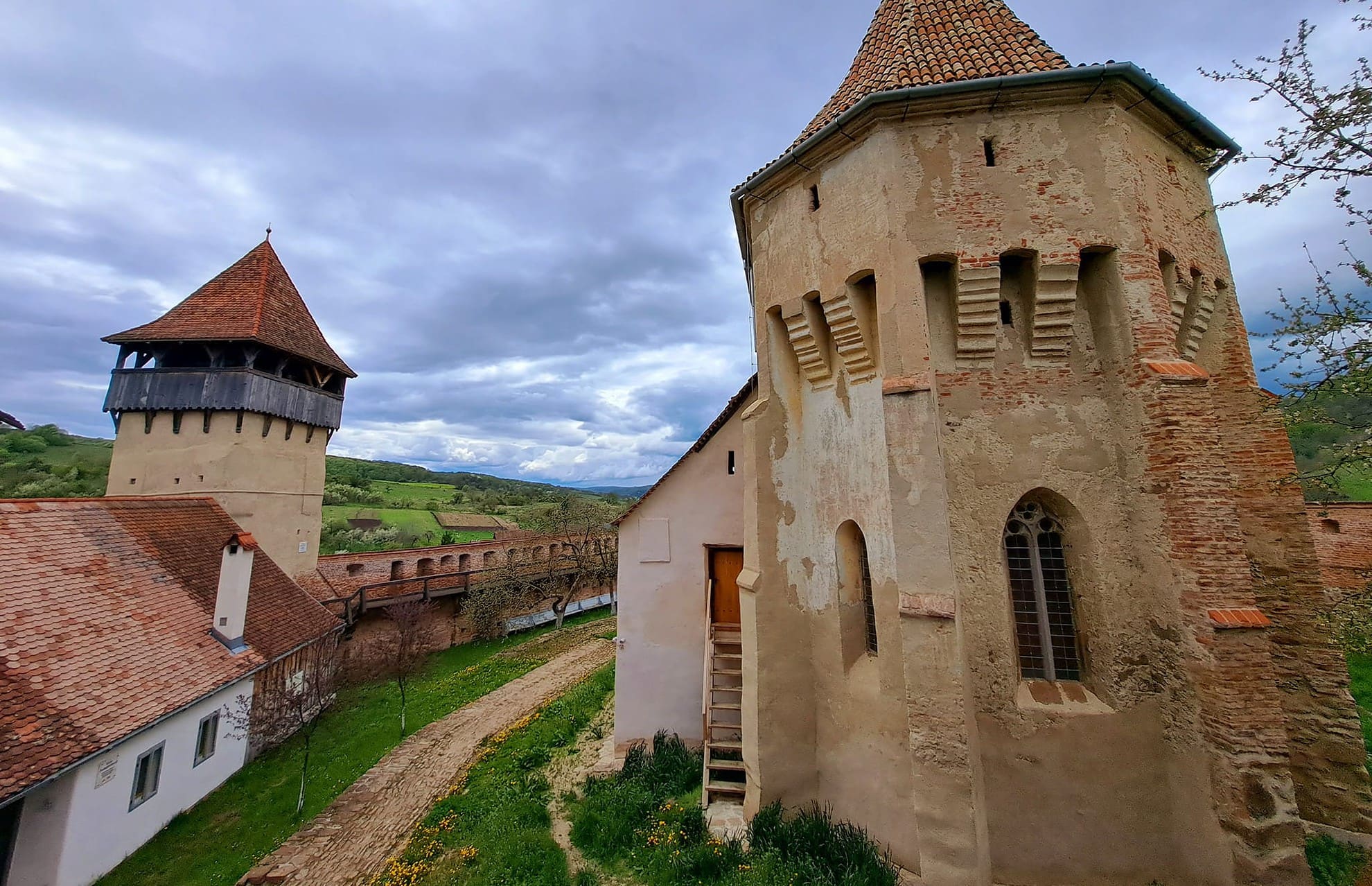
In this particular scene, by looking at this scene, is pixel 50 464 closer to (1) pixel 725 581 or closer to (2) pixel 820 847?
(1) pixel 725 581

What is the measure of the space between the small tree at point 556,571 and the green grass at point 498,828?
10.6 m

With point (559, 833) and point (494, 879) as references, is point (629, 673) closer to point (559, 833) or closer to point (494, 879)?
point (559, 833)

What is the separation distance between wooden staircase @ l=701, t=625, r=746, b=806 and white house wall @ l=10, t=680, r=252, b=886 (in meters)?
9.25

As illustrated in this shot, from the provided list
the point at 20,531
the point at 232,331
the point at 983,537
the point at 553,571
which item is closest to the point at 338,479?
the point at 553,571

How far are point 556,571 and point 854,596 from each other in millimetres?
21753

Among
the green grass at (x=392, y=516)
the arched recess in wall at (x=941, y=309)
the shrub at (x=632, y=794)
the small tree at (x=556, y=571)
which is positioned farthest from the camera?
the green grass at (x=392, y=516)

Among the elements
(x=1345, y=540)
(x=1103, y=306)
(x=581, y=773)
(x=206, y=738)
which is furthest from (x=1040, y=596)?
(x=1345, y=540)

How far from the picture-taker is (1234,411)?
24.3 feet

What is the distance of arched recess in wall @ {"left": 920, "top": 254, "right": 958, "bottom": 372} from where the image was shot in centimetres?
674

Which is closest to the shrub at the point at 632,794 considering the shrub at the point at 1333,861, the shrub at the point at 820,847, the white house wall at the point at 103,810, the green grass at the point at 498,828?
the green grass at the point at 498,828

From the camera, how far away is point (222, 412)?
16.8 meters

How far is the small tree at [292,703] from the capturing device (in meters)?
11.5

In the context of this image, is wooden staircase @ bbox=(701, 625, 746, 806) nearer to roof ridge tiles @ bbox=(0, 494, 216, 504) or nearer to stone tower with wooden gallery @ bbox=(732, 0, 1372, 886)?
stone tower with wooden gallery @ bbox=(732, 0, 1372, 886)

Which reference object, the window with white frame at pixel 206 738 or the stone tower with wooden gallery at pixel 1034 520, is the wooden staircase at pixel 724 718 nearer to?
the stone tower with wooden gallery at pixel 1034 520
